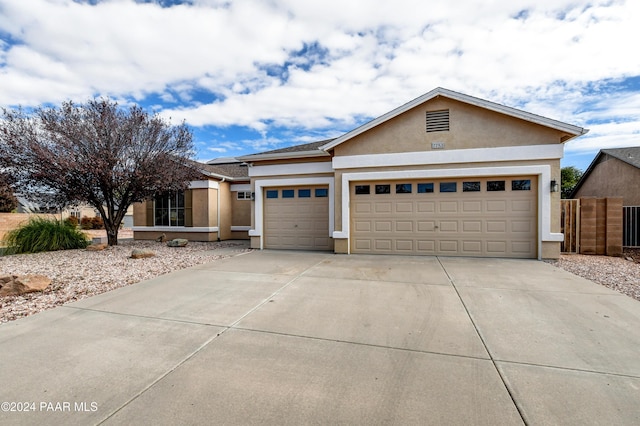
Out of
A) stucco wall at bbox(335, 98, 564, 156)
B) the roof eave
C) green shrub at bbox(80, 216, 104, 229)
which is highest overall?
stucco wall at bbox(335, 98, 564, 156)

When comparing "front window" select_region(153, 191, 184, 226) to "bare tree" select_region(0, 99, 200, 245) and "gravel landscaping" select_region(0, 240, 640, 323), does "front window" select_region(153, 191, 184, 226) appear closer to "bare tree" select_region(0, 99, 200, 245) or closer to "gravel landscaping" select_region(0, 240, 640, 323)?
"bare tree" select_region(0, 99, 200, 245)

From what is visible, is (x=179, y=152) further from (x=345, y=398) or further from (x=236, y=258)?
(x=345, y=398)

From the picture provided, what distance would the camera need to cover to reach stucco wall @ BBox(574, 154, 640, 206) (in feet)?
45.6

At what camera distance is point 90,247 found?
10930 millimetres

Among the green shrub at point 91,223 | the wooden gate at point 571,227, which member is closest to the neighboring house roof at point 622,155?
the wooden gate at point 571,227

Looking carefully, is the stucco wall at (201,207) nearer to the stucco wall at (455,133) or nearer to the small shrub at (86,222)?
the stucco wall at (455,133)

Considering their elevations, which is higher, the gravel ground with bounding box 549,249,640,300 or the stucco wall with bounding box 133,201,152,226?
the stucco wall with bounding box 133,201,152,226

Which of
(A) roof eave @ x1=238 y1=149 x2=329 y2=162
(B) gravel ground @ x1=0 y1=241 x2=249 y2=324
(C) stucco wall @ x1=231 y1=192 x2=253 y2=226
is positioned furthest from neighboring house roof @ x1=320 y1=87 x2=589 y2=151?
(C) stucco wall @ x1=231 y1=192 x2=253 y2=226

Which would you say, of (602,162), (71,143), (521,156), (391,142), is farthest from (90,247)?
(602,162)

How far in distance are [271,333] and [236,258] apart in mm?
5838

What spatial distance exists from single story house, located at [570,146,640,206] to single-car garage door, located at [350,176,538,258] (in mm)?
9747

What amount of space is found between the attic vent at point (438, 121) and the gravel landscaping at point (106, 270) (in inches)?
196

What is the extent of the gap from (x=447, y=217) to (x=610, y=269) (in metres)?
4.03

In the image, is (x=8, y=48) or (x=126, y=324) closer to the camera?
(x=126, y=324)
